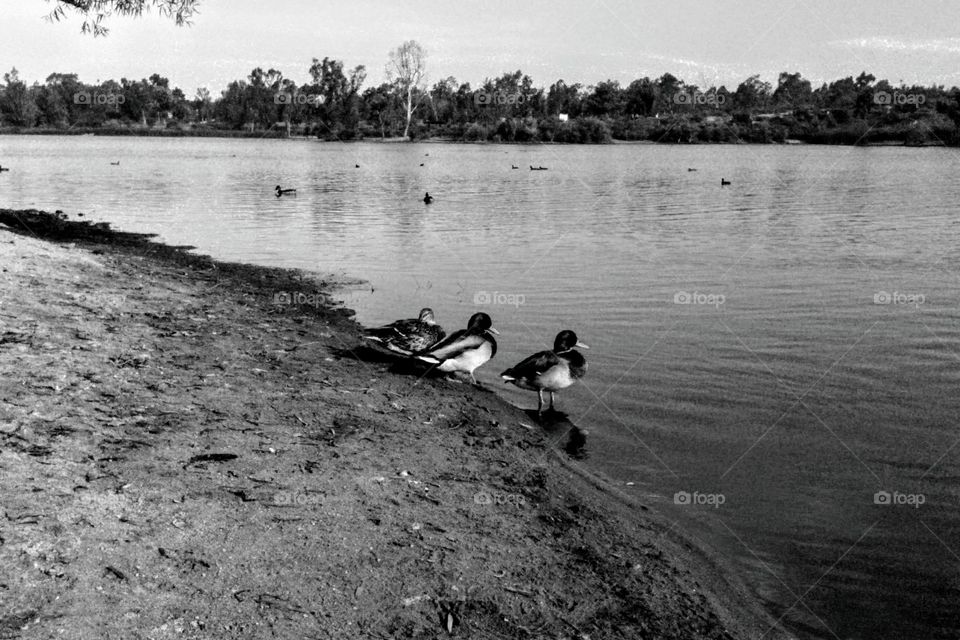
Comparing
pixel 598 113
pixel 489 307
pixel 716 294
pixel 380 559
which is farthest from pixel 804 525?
pixel 598 113

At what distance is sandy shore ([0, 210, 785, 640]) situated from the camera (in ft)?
16.4

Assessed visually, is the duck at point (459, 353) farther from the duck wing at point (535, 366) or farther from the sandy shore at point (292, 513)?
the sandy shore at point (292, 513)

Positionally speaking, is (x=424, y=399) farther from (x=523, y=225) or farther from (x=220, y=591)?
(x=523, y=225)

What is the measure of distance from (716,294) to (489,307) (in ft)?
16.6

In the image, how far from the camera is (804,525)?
784cm

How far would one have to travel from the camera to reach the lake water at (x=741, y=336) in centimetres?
748

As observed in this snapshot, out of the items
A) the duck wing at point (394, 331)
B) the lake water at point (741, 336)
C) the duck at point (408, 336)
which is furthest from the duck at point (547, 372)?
the duck wing at point (394, 331)

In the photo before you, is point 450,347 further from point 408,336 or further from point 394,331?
point 394,331

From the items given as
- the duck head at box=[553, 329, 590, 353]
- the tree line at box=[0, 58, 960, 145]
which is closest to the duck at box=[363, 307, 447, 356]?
the duck head at box=[553, 329, 590, 353]

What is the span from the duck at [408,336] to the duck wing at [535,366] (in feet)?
3.94

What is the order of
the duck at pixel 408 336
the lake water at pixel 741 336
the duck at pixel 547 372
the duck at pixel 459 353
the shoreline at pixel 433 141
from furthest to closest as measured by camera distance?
the shoreline at pixel 433 141 < the duck at pixel 408 336 < the duck at pixel 459 353 < the duck at pixel 547 372 < the lake water at pixel 741 336

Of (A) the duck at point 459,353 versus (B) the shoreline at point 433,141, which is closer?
(A) the duck at point 459,353

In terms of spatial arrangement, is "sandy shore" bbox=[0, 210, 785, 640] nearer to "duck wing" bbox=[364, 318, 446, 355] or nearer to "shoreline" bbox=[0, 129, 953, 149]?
"duck wing" bbox=[364, 318, 446, 355]

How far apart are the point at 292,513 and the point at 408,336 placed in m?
5.80
